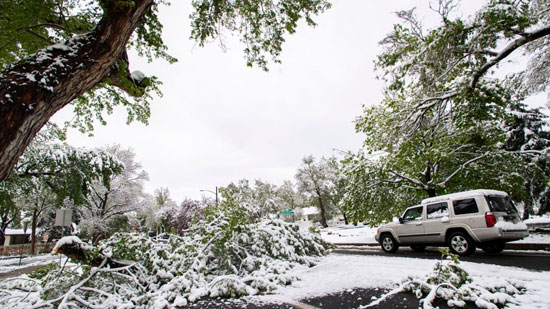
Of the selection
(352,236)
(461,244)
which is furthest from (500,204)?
(352,236)

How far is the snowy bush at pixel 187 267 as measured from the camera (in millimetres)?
4207

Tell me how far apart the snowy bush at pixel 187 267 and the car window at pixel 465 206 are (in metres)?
4.73

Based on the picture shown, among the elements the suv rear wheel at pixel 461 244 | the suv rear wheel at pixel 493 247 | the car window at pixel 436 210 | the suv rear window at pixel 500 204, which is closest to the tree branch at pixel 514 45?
the suv rear window at pixel 500 204

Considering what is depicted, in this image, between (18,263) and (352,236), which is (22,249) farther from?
(352,236)

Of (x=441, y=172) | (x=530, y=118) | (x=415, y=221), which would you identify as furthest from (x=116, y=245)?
(x=530, y=118)

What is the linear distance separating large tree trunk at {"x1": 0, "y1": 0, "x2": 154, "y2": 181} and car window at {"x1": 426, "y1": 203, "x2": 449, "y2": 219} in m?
10.2

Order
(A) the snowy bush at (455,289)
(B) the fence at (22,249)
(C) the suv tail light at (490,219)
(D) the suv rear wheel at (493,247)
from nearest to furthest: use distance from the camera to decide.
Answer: (A) the snowy bush at (455,289), (C) the suv tail light at (490,219), (D) the suv rear wheel at (493,247), (B) the fence at (22,249)

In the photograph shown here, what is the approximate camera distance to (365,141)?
13586mm

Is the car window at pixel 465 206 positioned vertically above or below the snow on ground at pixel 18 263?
above

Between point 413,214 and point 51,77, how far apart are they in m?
11.0

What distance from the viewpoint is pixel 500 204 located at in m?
7.72

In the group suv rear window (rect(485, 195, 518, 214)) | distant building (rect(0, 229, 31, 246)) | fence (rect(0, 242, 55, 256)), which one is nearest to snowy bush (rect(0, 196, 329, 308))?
suv rear window (rect(485, 195, 518, 214))

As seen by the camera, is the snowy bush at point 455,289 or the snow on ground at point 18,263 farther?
the snow on ground at point 18,263

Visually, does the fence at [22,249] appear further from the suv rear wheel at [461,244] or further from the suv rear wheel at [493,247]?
the suv rear wheel at [493,247]
